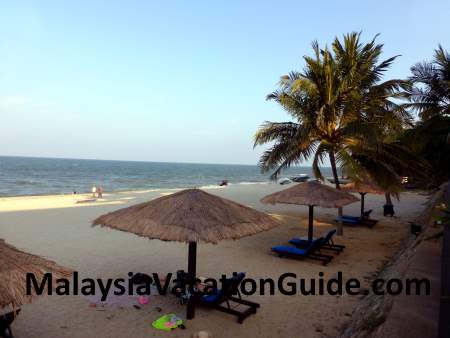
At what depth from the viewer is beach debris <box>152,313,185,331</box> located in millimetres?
5332

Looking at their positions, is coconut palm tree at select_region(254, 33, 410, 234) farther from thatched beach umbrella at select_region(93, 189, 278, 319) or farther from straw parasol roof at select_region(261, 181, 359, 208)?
thatched beach umbrella at select_region(93, 189, 278, 319)

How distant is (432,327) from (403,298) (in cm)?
85

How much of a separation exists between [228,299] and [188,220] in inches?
70.2

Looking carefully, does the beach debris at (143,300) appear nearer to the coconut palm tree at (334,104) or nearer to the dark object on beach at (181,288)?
the dark object on beach at (181,288)

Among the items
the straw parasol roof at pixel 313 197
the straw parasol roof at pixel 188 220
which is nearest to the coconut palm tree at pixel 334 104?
the straw parasol roof at pixel 313 197

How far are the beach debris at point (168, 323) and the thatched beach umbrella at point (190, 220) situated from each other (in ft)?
0.90

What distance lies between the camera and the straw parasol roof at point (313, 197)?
955cm

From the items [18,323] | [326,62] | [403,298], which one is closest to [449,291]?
[403,298]

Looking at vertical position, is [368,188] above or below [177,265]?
above

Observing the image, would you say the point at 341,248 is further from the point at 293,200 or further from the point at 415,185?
the point at 415,185

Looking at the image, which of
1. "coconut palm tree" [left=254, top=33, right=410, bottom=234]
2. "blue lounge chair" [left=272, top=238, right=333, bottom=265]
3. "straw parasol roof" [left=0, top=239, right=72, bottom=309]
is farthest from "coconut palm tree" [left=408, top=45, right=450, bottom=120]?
"straw parasol roof" [left=0, top=239, right=72, bottom=309]

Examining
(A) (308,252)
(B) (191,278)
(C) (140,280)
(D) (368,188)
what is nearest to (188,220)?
(B) (191,278)

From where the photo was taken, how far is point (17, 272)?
12.3ft

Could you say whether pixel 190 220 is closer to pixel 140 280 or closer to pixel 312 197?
pixel 140 280
